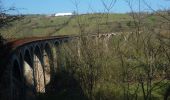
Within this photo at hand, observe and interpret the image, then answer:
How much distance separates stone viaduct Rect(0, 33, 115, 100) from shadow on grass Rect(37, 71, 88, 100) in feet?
2.46

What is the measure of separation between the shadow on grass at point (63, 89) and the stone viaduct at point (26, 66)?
749 millimetres

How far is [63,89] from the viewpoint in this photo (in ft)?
127

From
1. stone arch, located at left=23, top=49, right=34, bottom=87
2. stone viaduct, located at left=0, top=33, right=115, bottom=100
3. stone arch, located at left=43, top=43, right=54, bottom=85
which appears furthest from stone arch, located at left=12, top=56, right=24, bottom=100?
stone arch, located at left=43, top=43, right=54, bottom=85

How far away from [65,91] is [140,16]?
79.5 ft

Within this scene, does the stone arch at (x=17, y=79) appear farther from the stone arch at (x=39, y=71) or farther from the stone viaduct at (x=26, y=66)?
the stone arch at (x=39, y=71)

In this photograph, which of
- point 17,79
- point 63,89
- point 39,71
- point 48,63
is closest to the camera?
point 17,79

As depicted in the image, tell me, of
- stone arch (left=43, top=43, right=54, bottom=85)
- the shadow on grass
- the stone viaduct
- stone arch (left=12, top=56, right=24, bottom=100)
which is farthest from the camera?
stone arch (left=43, top=43, right=54, bottom=85)

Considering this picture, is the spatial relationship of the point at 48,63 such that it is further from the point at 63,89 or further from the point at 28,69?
the point at 28,69

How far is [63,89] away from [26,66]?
697 cm

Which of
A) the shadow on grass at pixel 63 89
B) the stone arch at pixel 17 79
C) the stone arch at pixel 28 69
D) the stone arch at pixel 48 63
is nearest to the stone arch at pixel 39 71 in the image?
the shadow on grass at pixel 63 89

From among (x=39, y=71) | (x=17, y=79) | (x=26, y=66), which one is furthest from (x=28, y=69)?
(x=39, y=71)

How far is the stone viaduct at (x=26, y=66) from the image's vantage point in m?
20.9

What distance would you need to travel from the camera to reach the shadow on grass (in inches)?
1394

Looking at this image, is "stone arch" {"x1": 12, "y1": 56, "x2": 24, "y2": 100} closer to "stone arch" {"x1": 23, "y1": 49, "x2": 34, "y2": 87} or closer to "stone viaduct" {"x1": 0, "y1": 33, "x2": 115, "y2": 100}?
"stone viaduct" {"x1": 0, "y1": 33, "x2": 115, "y2": 100}
